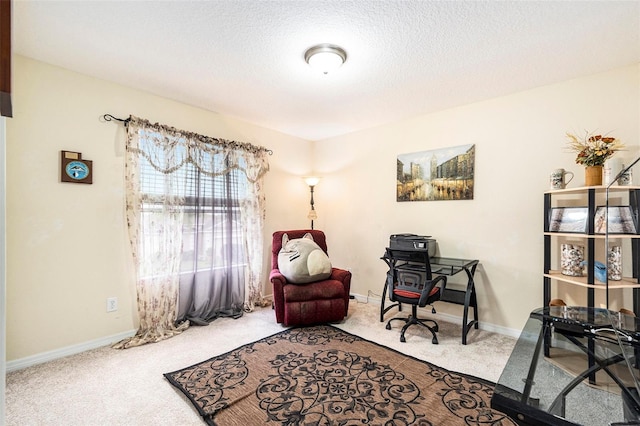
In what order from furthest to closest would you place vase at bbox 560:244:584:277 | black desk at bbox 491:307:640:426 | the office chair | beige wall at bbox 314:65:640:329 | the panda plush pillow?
the panda plush pillow < the office chair < beige wall at bbox 314:65:640:329 < vase at bbox 560:244:584:277 < black desk at bbox 491:307:640:426

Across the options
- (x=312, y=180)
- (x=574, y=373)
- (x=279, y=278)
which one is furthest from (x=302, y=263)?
(x=574, y=373)

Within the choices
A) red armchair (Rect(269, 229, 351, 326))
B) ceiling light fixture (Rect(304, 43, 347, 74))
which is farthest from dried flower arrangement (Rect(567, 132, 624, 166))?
red armchair (Rect(269, 229, 351, 326))

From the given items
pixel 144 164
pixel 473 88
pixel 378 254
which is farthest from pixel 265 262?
pixel 473 88

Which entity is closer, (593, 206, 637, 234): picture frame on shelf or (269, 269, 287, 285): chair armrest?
(593, 206, 637, 234): picture frame on shelf

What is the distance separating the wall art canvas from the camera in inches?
124

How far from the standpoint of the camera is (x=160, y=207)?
2.95 metres

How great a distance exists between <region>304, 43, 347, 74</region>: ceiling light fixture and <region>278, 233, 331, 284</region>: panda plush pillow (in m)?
1.89

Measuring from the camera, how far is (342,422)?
1.66 meters

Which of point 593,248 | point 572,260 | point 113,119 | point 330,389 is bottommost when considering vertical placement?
point 330,389

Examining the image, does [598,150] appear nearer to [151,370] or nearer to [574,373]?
[574,373]

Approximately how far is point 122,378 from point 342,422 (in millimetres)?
1645

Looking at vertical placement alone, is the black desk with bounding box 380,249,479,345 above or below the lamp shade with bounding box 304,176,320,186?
below

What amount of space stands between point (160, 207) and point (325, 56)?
2186 mm

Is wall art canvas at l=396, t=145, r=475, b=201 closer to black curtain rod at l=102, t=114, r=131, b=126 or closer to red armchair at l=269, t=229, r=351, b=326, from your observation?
red armchair at l=269, t=229, r=351, b=326
